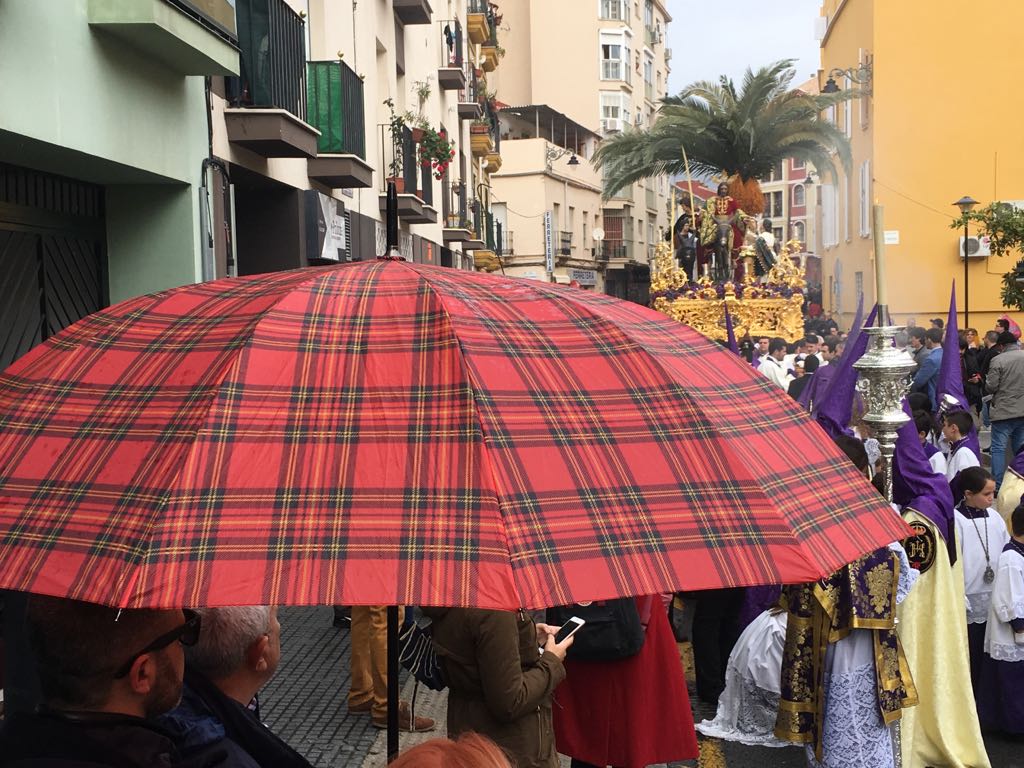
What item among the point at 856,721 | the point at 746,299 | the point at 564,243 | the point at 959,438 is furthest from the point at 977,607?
the point at 564,243

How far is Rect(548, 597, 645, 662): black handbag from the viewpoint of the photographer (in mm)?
4402

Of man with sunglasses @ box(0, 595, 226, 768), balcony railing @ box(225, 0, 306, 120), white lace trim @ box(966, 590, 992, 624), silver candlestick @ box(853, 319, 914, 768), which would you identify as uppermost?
balcony railing @ box(225, 0, 306, 120)

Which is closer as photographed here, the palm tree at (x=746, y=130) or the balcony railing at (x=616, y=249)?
the palm tree at (x=746, y=130)

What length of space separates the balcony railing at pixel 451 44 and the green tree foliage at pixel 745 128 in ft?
15.4

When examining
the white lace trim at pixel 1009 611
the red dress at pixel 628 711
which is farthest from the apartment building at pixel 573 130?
the red dress at pixel 628 711

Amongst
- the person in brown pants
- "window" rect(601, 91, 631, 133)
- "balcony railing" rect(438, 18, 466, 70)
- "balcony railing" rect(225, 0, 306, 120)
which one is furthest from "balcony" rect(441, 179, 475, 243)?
"window" rect(601, 91, 631, 133)

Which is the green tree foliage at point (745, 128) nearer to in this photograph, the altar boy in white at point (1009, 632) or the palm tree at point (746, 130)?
the palm tree at point (746, 130)

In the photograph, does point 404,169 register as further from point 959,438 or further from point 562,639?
point 562,639

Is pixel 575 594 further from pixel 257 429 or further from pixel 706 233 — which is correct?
pixel 706 233

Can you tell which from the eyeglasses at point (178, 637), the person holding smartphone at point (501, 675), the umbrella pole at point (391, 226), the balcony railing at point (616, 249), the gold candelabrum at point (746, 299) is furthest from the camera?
the balcony railing at point (616, 249)

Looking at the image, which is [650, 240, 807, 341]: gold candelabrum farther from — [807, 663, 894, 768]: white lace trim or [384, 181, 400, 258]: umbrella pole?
[384, 181, 400, 258]: umbrella pole

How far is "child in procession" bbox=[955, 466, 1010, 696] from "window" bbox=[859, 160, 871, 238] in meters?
23.4

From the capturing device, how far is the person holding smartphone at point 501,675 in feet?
12.3

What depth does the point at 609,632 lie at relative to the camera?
4.42 meters
